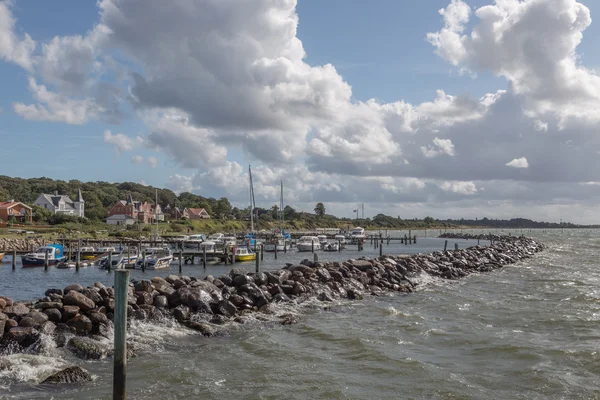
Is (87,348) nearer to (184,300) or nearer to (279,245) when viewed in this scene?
(184,300)

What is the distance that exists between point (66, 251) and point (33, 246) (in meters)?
5.42

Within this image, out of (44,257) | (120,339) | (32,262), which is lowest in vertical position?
(32,262)

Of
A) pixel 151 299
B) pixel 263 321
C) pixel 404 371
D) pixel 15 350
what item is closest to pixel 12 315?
pixel 15 350

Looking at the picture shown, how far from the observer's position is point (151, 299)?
51.9 ft

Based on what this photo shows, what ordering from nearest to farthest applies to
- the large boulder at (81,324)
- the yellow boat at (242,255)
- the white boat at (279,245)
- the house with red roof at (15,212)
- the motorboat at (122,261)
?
the large boulder at (81,324) → the motorboat at (122,261) → the yellow boat at (242,255) → the white boat at (279,245) → the house with red roof at (15,212)

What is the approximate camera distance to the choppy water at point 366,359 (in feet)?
32.6

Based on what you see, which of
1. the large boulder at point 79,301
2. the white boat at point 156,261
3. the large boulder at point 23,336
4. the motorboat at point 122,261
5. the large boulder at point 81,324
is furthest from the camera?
the white boat at point 156,261

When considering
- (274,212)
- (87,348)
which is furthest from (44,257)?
(274,212)

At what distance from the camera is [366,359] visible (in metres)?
12.3

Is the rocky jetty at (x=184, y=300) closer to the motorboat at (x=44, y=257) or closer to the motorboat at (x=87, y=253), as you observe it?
the motorboat at (x=44, y=257)

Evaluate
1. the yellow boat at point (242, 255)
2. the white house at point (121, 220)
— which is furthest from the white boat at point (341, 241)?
the white house at point (121, 220)

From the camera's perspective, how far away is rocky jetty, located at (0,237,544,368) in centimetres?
1242

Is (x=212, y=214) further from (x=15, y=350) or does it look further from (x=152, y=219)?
(x=15, y=350)

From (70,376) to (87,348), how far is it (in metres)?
1.97
